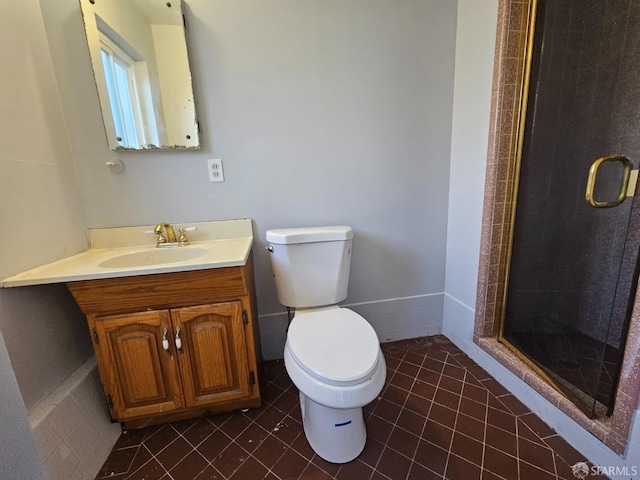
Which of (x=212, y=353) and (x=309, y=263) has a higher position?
(x=309, y=263)

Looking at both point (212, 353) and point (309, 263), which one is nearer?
point (212, 353)

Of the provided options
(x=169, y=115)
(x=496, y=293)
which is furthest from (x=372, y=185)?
(x=169, y=115)

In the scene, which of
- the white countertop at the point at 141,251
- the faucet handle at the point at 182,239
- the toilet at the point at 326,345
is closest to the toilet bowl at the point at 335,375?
the toilet at the point at 326,345

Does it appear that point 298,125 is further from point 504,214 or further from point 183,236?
point 504,214

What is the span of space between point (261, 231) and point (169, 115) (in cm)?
69

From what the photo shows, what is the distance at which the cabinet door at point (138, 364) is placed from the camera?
105 cm

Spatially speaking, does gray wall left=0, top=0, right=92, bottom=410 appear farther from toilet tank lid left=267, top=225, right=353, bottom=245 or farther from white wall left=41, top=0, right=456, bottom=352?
toilet tank lid left=267, top=225, right=353, bottom=245

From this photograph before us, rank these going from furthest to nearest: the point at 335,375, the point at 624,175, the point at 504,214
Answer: the point at 504,214
the point at 624,175
the point at 335,375

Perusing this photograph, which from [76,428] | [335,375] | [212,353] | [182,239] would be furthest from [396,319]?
[76,428]

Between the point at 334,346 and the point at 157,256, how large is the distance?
3.06 feet

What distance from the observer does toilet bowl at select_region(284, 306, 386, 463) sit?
846 mm

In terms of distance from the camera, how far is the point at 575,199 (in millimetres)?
1374

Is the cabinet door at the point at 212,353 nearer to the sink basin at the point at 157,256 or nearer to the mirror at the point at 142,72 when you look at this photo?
the sink basin at the point at 157,256

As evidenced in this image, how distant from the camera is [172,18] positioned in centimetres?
120
